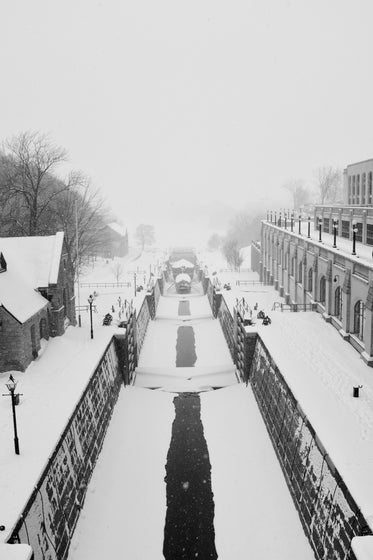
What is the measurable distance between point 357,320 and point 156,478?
1398 cm

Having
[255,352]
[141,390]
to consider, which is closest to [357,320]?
[255,352]

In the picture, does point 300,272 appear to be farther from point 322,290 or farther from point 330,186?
point 330,186

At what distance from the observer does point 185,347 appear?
121 feet

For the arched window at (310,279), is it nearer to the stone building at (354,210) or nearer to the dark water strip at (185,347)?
the stone building at (354,210)

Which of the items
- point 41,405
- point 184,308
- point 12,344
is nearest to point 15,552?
point 41,405

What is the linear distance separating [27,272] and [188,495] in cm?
1540

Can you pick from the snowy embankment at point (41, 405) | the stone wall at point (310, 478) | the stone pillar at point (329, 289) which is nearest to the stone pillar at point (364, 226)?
the stone pillar at point (329, 289)

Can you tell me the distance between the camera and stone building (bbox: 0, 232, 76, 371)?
71.8ft

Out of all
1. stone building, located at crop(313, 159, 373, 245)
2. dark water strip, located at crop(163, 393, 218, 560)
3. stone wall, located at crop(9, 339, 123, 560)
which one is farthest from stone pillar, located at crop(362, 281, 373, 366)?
stone wall, located at crop(9, 339, 123, 560)

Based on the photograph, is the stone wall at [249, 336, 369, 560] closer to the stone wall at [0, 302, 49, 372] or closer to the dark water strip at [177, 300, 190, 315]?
the stone wall at [0, 302, 49, 372]

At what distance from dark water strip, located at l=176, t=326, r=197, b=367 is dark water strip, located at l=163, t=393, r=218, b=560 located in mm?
8554

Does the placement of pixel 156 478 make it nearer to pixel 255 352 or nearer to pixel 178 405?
pixel 178 405

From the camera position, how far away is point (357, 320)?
1029 inches

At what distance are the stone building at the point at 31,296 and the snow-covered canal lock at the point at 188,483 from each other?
5.58 metres
